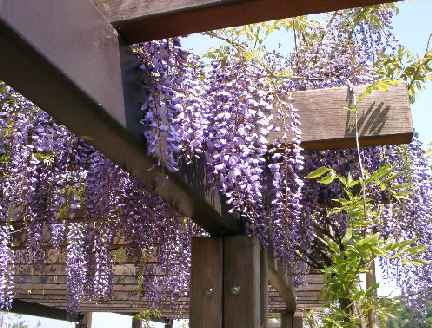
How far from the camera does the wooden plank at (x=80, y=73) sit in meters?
1.21

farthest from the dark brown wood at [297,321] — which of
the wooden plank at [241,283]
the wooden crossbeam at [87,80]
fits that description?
the wooden crossbeam at [87,80]

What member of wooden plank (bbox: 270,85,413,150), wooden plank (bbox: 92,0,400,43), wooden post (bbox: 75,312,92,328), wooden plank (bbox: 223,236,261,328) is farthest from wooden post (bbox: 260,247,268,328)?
wooden post (bbox: 75,312,92,328)

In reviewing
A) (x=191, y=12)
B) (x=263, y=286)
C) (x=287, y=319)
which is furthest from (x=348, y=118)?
(x=287, y=319)

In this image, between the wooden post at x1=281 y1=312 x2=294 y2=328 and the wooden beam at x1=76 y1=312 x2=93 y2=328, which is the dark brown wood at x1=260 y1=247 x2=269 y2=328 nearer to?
the wooden post at x1=281 y1=312 x2=294 y2=328

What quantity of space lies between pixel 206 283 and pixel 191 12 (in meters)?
1.42

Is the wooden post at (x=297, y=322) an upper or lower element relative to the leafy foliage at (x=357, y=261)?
lower

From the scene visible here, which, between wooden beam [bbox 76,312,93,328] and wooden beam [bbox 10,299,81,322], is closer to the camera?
wooden beam [bbox 10,299,81,322]

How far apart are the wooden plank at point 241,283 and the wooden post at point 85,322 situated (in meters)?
8.58

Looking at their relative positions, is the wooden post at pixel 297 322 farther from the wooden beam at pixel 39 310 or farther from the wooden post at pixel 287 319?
the wooden beam at pixel 39 310

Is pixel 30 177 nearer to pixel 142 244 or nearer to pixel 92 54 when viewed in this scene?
pixel 142 244

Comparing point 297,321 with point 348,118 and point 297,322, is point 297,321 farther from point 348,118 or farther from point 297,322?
point 348,118

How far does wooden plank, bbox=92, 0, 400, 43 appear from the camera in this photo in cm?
146

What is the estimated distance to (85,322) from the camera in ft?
34.7

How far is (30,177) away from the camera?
8.33ft
